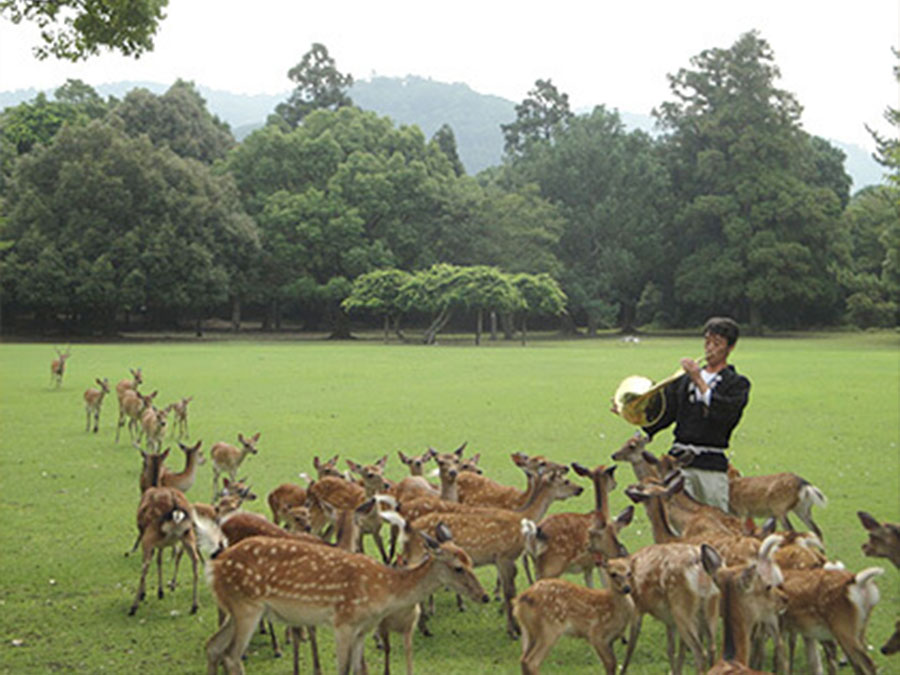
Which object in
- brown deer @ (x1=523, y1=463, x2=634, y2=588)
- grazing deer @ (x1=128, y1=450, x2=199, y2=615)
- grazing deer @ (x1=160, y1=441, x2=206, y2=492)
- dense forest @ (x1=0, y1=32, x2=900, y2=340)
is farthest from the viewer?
dense forest @ (x1=0, y1=32, x2=900, y2=340)

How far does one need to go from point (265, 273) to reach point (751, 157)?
99.8ft

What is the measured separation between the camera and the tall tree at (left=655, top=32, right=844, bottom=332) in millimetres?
52812

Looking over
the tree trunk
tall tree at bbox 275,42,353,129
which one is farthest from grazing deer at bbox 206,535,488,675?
tall tree at bbox 275,42,353,129

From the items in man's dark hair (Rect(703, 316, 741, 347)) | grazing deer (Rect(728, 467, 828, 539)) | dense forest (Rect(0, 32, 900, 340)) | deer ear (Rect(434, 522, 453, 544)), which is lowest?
grazing deer (Rect(728, 467, 828, 539))

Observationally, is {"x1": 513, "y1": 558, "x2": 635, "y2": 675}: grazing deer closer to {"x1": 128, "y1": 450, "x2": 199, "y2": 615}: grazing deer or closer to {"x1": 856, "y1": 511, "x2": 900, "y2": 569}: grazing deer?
{"x1": 856, "y1": 511, "x2": 900, "y2": 569}: grazing deer

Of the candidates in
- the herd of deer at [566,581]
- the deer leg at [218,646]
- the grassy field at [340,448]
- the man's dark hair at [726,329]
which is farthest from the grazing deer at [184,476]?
the man's dark hair at [726,329]

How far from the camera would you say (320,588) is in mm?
4832

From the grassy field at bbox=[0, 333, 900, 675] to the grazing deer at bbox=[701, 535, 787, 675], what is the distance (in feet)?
4.48

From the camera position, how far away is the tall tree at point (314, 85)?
74.5 m

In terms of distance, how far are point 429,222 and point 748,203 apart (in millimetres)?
19518

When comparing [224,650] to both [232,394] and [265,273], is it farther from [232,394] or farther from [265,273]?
[265,273]

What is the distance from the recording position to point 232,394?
19469 mm

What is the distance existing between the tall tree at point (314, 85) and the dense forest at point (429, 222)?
9.48 m

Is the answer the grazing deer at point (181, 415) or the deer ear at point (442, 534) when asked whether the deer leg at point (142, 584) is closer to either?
the deer ear at point (442, 534)
